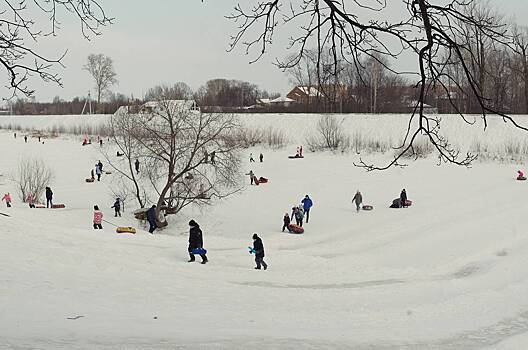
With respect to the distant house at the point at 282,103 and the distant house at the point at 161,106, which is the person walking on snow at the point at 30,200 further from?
the distant house at the point at 282,103

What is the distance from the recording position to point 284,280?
14.5 m

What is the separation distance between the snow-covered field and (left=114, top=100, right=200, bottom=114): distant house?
17.0 feet

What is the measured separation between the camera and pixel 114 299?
10.9m

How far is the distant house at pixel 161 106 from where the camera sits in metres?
25.3

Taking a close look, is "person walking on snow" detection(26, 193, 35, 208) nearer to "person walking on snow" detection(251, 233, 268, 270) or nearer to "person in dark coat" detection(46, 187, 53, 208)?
"person in dark coat" detection(46, 187, 53, 208)

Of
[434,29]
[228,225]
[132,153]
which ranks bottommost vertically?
[228,225]

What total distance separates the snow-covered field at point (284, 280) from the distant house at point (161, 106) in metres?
5.17

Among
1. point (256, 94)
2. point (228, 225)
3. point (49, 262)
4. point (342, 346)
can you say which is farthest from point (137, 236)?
point (256, 94)

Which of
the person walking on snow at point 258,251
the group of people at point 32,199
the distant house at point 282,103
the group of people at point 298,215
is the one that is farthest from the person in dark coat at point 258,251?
the distant house at point 282,103

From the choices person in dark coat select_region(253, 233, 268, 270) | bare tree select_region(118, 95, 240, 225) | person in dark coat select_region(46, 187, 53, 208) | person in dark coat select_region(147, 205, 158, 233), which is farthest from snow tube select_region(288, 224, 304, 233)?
person in dark coat select_region(46, 187, 53, 208)

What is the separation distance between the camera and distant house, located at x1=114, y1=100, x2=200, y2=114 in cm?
2527

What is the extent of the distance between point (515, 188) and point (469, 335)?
22645 mm

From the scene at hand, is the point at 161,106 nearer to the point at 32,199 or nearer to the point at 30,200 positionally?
the point at 30,200

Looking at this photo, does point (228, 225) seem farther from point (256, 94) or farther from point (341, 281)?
point (256, 94)
